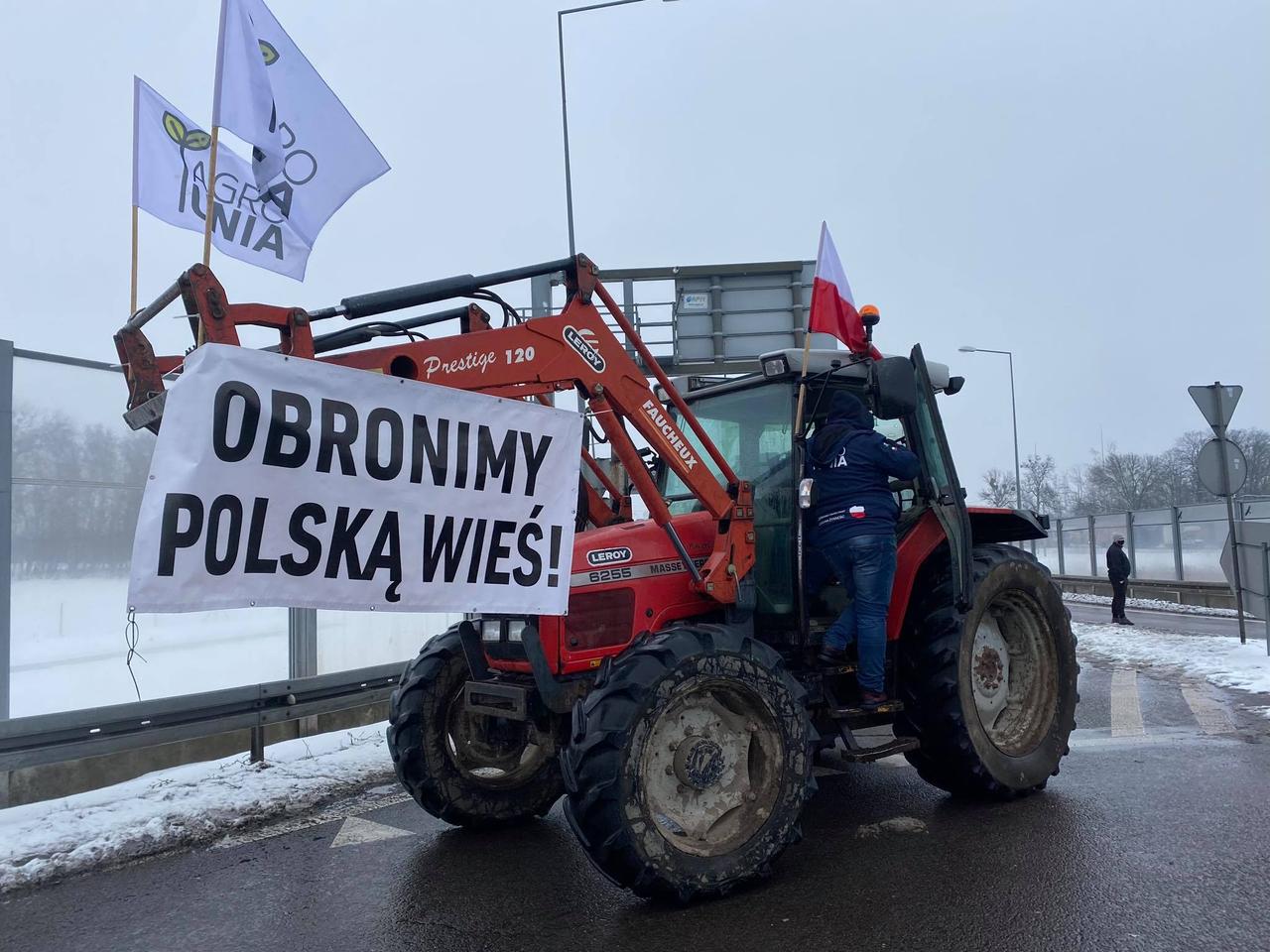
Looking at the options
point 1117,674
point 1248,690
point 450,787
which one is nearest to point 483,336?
point 450,787

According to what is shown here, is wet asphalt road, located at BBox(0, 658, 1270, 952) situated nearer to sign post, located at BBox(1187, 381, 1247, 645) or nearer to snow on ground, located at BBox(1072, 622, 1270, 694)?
snow on ground, located at BBox(1072, 622, 1270, 694)

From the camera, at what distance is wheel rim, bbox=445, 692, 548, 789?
17.2ft

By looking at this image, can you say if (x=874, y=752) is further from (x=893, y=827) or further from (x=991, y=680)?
(x=991, y=680)

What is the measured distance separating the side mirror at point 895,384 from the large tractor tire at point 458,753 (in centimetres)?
241

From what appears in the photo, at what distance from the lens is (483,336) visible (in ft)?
14.0

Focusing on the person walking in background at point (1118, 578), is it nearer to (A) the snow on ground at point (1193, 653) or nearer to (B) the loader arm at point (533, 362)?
(A) the snow on ground at point (1193, 653)

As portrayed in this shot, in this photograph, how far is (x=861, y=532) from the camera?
4.89m

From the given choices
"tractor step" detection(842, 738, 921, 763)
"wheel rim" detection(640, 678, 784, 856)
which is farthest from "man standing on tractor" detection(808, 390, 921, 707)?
"wheel rim" detection(640, 678, 784, 856)

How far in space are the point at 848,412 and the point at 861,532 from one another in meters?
0.72

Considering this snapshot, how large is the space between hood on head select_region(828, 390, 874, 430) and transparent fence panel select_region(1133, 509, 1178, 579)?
22.2 meters

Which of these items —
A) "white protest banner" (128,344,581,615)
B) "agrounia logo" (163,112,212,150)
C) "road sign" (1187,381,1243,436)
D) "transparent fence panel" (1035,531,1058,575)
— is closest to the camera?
"white protest banner" (128,344,581,615)

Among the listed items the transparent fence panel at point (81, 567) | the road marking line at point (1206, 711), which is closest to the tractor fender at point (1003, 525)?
the road marking line at point (1206, 711)

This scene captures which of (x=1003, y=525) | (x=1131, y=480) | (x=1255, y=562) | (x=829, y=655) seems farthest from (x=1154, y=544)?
(x=1131, y=480)

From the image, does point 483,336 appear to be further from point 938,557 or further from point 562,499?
point 938,557
